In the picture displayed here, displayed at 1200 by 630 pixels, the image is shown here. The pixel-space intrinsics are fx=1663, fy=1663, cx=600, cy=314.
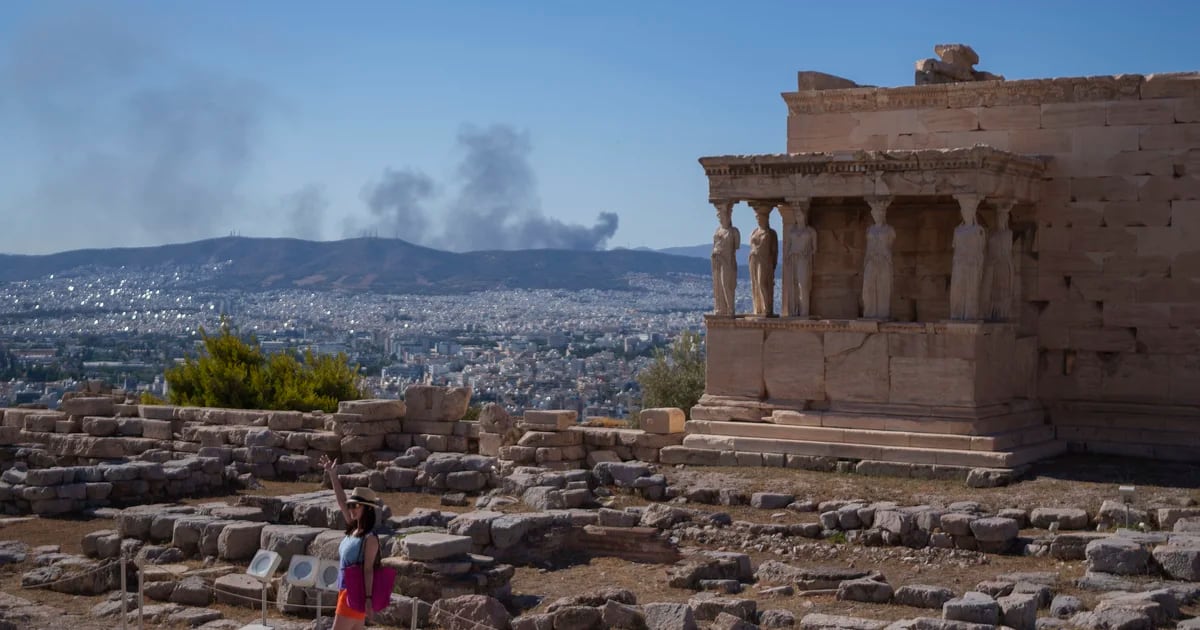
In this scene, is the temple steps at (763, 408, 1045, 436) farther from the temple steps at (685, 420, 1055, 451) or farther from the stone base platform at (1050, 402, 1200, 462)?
the stone base platform at (1050, 402, 1200, 462)

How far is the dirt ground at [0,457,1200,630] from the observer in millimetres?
12688

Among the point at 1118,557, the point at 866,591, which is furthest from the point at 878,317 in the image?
the point at 866,591

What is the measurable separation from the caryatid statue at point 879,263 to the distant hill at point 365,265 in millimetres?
69868

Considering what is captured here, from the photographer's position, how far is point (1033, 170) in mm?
18344

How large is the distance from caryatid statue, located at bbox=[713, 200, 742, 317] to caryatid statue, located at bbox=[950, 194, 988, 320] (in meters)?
2.68

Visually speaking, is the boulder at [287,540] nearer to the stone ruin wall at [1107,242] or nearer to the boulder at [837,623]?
the boulder at [837,623]

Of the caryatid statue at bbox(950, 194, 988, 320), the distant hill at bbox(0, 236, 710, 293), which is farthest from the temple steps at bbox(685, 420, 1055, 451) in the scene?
the distant hill at bbox(0, 236, 710, 293)

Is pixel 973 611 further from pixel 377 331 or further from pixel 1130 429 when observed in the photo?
pixel 377 331

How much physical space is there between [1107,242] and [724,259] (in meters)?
4.25

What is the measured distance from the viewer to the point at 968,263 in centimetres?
1745

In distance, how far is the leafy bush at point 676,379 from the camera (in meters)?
26.9

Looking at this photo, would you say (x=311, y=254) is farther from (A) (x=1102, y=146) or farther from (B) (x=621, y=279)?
(A) (x=1102, y=146)

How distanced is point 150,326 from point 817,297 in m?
50.6

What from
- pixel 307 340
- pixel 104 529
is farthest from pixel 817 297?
pixel 307 340
